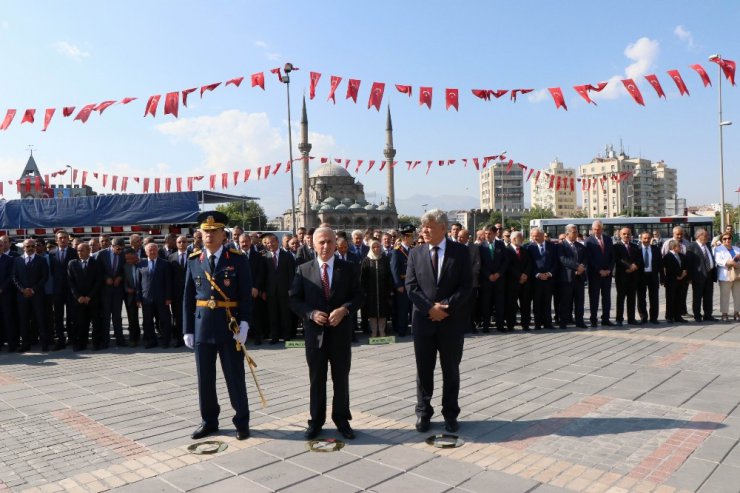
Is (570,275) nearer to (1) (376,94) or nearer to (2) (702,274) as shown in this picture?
(2) (702,274)

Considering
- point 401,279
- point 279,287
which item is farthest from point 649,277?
point 279,287

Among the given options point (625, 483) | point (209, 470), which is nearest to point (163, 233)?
point (209, 470)

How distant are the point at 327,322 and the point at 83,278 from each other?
21.9 feet

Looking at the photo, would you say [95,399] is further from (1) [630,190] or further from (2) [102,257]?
(1) [630,190]

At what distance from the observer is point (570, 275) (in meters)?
10.8

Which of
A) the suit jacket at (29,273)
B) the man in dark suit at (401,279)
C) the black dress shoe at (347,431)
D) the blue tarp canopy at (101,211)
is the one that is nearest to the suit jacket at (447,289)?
the black dress shoe at (347,431)

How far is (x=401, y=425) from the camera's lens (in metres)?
5.20

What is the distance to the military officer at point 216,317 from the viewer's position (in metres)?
5.01

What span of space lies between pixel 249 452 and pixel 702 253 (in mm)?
10320

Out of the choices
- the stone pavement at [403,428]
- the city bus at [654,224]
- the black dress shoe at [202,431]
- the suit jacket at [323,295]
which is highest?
the city bus at [654,224]

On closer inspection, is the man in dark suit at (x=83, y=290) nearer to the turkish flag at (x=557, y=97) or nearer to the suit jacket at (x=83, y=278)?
the suit jacket at (x=83, y=278)

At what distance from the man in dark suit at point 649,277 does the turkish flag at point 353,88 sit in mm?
8582

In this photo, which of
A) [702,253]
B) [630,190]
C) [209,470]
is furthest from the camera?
[630,190]

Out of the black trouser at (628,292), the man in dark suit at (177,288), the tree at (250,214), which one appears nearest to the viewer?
the man in dark suit at (177,288)
